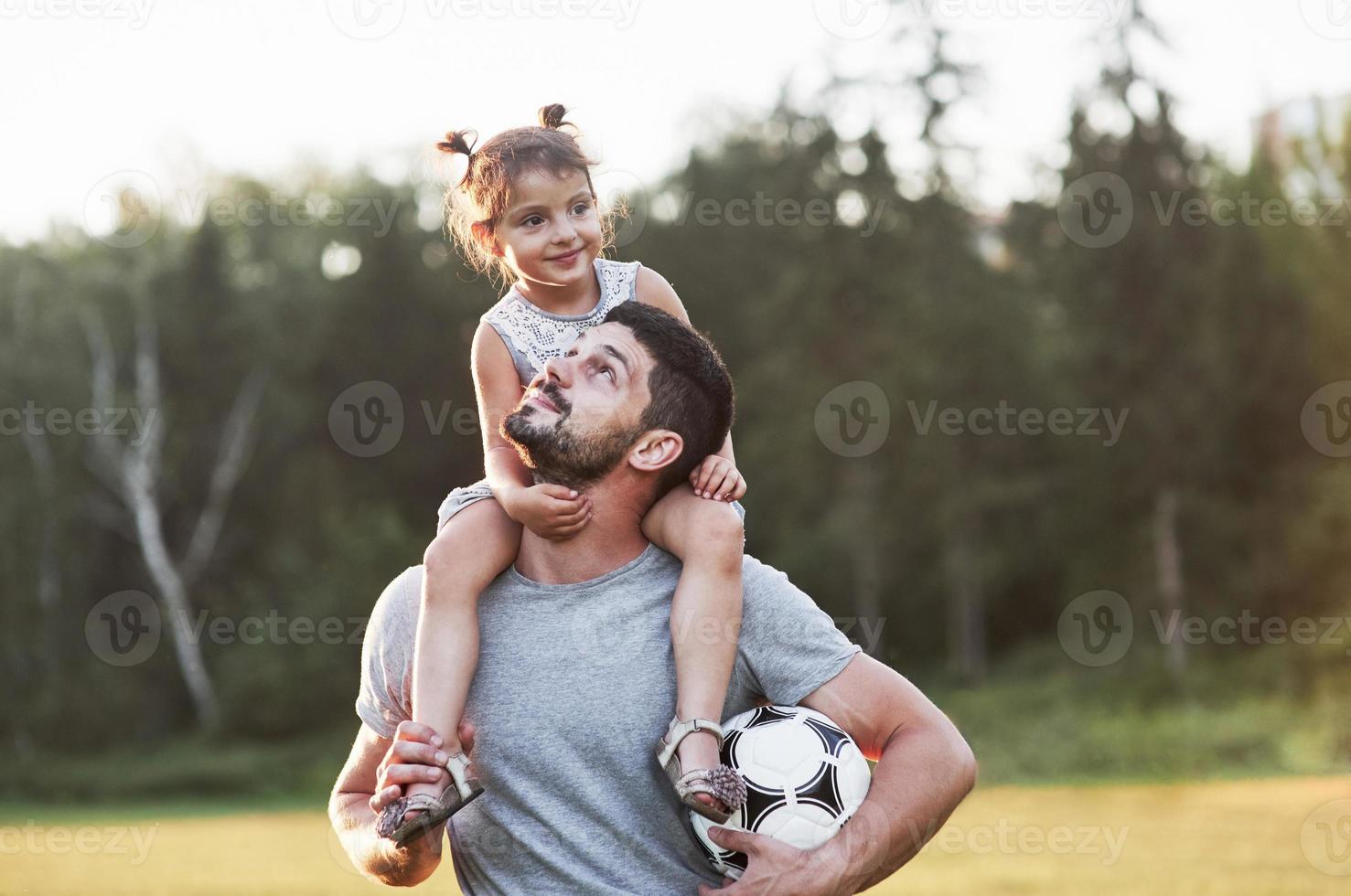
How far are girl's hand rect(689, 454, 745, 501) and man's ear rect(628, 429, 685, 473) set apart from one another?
98mm

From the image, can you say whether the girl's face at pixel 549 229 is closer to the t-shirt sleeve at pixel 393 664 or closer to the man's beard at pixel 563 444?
the man's beard at pixel 563 444

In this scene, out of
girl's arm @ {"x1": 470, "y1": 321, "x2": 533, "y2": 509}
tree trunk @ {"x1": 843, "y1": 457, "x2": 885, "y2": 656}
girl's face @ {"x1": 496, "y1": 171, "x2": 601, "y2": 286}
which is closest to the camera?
girl's arm @ {"x1": 470, "y1": 321, "x2": 533, "y2": 509}

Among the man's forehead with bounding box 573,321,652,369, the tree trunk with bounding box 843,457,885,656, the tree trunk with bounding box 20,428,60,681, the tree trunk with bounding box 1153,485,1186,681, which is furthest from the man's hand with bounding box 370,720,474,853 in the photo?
the tree trunk with bounding box 20,428,60,681

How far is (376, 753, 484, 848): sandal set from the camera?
3070 millimetres

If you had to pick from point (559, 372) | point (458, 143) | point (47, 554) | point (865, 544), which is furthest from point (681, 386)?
point (47, 554)

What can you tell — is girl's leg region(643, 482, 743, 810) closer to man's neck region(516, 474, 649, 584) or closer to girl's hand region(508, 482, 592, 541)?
man's neck region(516, 474, 649, 584)

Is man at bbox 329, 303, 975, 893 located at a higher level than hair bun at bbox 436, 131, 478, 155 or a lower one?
lower

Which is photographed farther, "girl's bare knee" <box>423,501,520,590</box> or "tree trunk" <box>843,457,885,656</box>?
"tree trunk" <box>843,457,885,656</box>

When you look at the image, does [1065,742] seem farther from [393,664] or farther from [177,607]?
[393,664]

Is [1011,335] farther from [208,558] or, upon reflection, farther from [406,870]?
[406,870]

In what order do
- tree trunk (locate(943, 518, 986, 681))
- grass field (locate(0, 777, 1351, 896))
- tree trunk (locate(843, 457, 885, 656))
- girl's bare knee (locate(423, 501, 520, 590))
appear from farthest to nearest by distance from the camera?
tree trunk (locate(943, 518, 986, 681)) < tree trunk (locate(843, 457, 885, 656)) < grass field (locate(0, 777, 1351, 896)) < girl's bare knee (locate(423, 501, 520, 590))

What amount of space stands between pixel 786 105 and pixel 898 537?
10242 mm

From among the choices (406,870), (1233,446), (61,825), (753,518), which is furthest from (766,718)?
(753,518)

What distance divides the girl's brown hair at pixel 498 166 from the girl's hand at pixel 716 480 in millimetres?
1116
